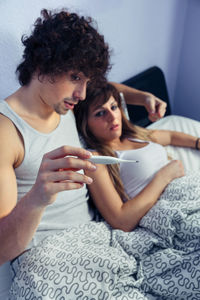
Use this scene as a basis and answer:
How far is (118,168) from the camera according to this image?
128 centimetres

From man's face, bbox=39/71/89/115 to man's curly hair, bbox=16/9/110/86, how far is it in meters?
0.02

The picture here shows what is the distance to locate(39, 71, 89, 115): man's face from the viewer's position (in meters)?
1.02

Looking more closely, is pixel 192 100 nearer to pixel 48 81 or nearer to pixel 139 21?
pixel 139 21

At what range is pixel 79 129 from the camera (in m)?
1.34

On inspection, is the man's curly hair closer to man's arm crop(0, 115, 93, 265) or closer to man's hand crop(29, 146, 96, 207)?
man's arm crop(0, 115, 93, 265)

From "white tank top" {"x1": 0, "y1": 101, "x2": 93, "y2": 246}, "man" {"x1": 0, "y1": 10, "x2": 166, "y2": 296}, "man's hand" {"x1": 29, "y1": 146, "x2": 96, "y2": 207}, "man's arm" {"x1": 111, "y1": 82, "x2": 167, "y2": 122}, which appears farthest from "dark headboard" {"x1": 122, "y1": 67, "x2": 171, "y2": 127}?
"man's hand" {"x1": 29, "y1": 146, "x2": 96, "y2": 207}

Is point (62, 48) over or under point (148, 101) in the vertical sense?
over

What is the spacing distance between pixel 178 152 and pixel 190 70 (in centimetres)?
94

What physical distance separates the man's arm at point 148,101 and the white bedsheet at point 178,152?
265mm

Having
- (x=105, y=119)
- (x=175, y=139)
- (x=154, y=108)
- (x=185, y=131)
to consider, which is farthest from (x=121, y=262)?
(x=185, y=131)

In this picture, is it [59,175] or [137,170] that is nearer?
[59,175]

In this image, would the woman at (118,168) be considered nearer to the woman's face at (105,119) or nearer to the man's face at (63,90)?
the woman's face at (105,119)

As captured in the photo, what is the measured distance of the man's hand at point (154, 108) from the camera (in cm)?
139

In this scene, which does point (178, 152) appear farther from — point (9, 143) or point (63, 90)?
point (9, 143)
